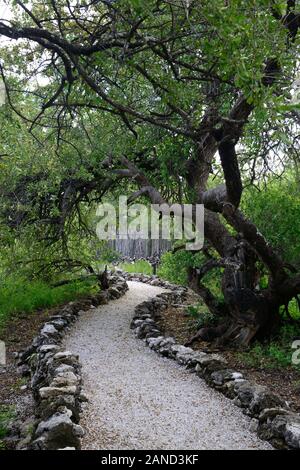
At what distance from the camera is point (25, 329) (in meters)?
9.33

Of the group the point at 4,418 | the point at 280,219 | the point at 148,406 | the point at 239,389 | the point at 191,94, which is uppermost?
the point at 191,94

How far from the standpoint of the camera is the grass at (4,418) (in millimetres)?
4883

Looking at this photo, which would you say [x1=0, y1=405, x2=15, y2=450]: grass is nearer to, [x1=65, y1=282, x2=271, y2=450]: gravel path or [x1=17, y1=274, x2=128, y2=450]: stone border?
[x1=17, y1=274, x2=128, y2=450]: stone border

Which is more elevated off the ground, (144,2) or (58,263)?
(144,2)

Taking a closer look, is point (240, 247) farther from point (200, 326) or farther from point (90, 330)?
point (90, 330)

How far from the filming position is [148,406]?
5.16 m

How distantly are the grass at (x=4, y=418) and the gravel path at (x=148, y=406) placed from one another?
808 millimetres

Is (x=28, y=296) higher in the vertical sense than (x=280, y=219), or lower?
lower

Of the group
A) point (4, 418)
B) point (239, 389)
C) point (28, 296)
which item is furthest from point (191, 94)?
point (28, 296)

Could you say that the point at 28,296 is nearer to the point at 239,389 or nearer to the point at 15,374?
the point at 15,374

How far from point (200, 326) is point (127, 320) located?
82.0 inches

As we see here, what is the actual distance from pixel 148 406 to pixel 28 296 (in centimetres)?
662

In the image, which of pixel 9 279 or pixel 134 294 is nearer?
pixel 9 279
